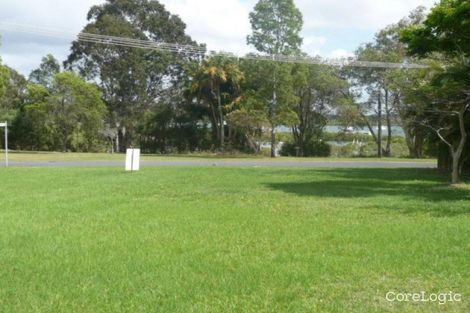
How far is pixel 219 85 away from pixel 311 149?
9.12 metres

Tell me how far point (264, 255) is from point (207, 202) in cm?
574

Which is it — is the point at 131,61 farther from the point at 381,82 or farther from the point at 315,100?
the point at 381,82

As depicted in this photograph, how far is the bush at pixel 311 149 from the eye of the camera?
1882 inches

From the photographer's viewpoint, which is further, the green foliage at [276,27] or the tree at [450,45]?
the green foliage at [276,27]

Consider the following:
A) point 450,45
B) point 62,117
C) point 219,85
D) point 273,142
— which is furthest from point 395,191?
point 62,117

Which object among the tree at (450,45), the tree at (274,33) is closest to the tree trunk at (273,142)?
the tree at (274,33)

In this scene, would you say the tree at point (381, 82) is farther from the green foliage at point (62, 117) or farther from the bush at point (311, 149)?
the green foliage at point (62, 117)

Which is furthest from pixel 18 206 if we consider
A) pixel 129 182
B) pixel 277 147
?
pixel 277 147

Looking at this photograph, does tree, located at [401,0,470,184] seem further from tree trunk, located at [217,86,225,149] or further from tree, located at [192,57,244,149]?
tree trunk, located at [217,86,225,149]

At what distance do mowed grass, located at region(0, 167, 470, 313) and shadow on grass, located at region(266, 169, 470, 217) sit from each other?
0.08 meters

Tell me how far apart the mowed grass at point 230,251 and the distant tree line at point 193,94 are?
26.2 meters

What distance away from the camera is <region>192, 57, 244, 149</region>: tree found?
4462 centimetres

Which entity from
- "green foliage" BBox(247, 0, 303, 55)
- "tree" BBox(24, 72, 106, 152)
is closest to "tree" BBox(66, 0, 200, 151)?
"tree" BBox(24, 72, 106, 152)

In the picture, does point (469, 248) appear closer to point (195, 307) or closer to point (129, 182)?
point (195, 307)
